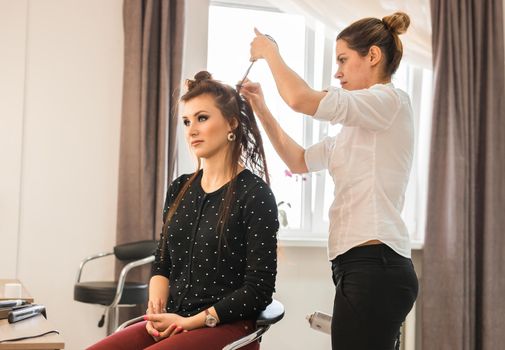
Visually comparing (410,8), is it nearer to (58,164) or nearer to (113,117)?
(113,117)

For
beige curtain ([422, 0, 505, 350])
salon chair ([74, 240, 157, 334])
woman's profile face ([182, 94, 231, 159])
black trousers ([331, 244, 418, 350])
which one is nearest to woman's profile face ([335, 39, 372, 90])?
woman's profile face ([182, 94, 231, 159])

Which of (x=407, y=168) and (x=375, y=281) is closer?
(x=375, y=281)

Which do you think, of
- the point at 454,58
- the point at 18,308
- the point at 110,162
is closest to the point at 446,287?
the point at 454,58

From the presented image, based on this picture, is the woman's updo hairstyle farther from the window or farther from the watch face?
the window

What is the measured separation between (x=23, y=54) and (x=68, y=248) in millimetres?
1003

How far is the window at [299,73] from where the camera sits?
3.80 meters

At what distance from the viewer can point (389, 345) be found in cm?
154

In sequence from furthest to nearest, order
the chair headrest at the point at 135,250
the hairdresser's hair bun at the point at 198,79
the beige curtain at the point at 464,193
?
the beige curtain at the point at 464,193, the chair headrest at the point at 135,250, the hairdresser's hair bun at the point at 198,79

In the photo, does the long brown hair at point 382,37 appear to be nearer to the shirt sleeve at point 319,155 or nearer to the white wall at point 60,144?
the shirt sleeve at point 319,155

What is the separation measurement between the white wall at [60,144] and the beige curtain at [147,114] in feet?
0.43

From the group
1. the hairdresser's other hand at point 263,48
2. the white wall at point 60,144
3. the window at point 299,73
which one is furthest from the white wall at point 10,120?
the hairdresser's other hand at point 263,48

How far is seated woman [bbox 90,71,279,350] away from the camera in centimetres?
158

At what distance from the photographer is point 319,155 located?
74.3 inches

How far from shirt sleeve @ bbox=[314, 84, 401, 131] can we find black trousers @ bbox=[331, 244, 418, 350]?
292mm
